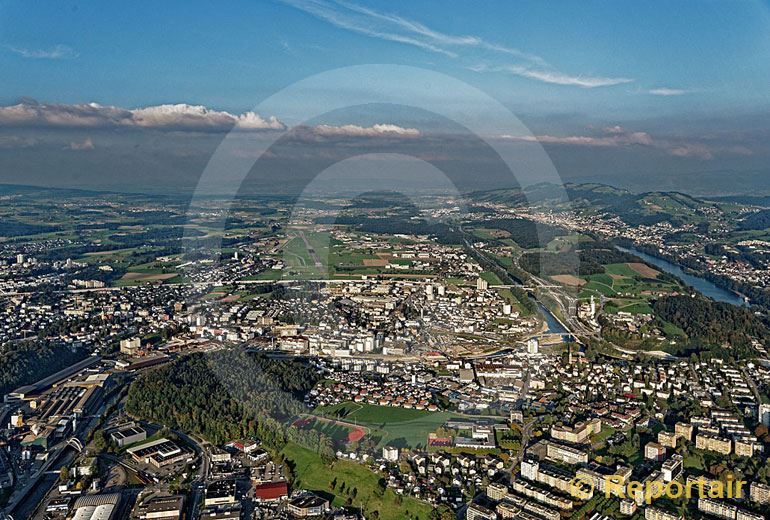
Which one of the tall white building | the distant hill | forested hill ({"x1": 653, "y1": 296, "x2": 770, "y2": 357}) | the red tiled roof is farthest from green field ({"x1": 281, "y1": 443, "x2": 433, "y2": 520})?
the distant hill

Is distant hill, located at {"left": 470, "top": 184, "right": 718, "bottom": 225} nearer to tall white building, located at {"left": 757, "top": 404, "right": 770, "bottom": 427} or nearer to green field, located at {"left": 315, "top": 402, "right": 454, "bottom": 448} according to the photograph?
tall white building, located at {"left": 757, "top": 404, "right": 770, "bottom": 427}

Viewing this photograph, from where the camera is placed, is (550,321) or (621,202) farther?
(621,202)

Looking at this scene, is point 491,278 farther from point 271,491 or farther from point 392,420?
point 271,491

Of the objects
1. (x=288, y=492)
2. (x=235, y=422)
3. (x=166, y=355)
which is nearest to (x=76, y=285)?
(x=166, y=355)

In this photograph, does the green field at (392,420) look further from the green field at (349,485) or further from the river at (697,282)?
the river at (697,282)

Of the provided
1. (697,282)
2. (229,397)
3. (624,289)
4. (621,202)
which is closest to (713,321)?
(624,289)

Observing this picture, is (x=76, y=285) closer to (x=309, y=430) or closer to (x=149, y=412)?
(x=149, y=412)

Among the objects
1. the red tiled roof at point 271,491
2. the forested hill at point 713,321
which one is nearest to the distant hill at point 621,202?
the forested hill at point 713,321
